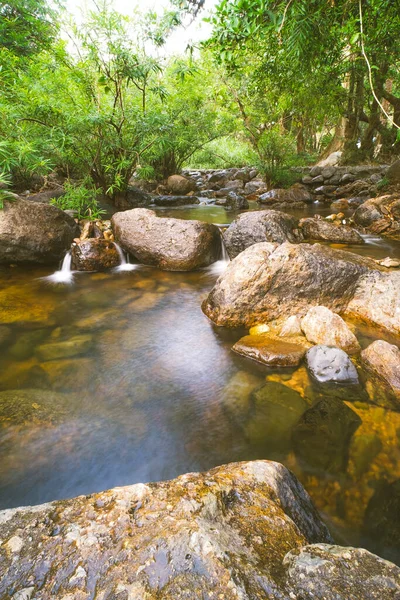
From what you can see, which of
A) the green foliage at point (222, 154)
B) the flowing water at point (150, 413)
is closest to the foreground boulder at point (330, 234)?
the flowing water at point (150, 413)

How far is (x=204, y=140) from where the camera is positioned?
15.7m

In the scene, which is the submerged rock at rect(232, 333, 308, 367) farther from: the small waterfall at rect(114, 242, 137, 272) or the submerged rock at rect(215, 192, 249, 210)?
the submerged rock at rect(215, 192, 249, 210)

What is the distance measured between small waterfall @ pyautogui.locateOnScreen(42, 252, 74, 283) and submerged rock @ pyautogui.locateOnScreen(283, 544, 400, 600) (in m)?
5.64

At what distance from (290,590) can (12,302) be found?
16.6ft

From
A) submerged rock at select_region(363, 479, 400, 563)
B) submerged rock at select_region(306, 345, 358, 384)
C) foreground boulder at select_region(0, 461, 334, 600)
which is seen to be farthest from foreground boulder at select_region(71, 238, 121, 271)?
submerged rock at select_region(363, 479, 400, 563)

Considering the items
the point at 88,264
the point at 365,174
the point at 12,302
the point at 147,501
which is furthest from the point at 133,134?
the point at 365,174

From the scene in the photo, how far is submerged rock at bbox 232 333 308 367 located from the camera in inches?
121

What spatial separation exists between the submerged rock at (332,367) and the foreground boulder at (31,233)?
218 inches

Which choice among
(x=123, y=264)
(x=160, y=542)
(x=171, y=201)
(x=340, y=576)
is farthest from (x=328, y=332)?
(x=171, y=201)

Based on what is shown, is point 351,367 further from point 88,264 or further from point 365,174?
point 365,174

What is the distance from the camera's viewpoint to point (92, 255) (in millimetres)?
6000

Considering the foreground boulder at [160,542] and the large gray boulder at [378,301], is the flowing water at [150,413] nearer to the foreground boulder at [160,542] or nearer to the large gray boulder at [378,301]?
the large gray boulder at [378,301]

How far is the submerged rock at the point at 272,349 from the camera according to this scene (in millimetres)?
3086

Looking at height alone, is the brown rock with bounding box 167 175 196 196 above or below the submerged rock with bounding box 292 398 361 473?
above
